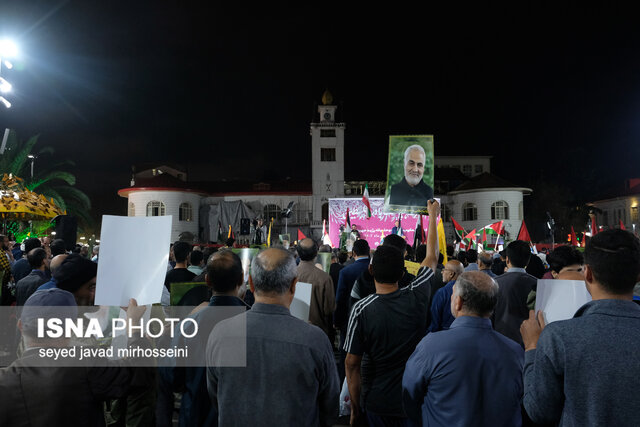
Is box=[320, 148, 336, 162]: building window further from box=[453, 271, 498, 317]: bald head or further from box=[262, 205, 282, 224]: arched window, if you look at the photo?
box=[453, 271, 498, 317]: bald head

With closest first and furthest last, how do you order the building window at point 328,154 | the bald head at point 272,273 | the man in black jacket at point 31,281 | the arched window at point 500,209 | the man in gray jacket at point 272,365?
the man in gray jacket at point 272,365 → the bald head at point 272,273 → the man in black jacket at point 31,281 → the arched window at point 500,209 → the building window at point 328,154

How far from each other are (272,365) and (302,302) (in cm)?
125

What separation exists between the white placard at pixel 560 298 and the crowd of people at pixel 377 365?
0.22 metres

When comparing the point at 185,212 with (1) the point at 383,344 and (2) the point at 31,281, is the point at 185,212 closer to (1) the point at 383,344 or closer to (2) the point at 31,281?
(2) the point at 31,281

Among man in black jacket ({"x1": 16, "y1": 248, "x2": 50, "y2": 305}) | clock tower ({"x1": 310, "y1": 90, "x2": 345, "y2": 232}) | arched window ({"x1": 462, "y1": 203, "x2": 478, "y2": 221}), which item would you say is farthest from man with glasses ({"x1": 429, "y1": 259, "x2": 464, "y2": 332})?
arched window ({"x1": 462, "y1": 203, "x2": 478, "y2": 221})

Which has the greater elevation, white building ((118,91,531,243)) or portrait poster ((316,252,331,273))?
white building ((118,91,531,243))

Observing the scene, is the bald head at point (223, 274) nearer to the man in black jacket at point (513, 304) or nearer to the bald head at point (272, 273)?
the bald head at point (272, 273)

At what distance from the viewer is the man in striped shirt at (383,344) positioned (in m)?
3.31

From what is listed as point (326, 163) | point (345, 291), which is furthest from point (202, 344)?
point (326, 163)

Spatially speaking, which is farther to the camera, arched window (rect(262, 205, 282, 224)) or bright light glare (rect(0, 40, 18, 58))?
arched window (rect(262, 205, 282, 224))

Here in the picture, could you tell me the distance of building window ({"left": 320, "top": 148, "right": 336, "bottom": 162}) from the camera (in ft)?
144

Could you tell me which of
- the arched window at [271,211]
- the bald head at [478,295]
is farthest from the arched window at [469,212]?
the bald head at [478,295]

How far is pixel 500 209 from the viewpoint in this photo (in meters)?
42.8

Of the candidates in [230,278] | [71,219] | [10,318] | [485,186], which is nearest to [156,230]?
[230,278]
